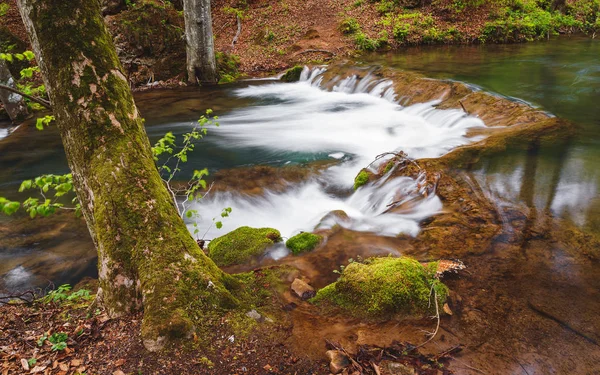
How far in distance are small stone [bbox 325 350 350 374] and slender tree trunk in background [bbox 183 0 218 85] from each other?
42.1 ft

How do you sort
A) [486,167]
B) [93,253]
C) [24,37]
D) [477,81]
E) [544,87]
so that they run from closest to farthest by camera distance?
[93,253]
[486,167]
[544,87]
[477,81]
[24,37]

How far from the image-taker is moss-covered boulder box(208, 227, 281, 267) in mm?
4656

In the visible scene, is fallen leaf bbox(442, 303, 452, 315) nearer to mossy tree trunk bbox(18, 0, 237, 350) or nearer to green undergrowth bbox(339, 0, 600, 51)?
mossy tree trunk bbox(18, 0, 237, 350)

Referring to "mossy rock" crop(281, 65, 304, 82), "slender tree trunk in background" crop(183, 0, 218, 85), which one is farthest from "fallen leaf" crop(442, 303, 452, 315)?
"mossy rock" crop(281, 65, 304, 82)

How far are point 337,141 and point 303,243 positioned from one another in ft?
16.5

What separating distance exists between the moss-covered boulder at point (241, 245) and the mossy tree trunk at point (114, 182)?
183 centimetres

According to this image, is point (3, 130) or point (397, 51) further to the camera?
point (397, 51)

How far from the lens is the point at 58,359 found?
100 inches

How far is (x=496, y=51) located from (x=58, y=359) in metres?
17.7

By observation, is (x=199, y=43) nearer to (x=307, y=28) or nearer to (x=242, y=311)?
(x=307, y=28)

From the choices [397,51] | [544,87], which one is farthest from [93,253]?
[397,51]

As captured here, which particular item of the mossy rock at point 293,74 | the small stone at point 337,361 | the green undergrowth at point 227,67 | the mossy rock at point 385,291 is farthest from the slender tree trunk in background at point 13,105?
the small stone at point 337,361

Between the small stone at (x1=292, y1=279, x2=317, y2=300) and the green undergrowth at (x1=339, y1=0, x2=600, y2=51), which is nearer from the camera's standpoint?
the small stone at (x1=292, y1=279, x2=317, y2=300)

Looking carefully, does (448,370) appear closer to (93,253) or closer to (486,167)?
(486,167)
